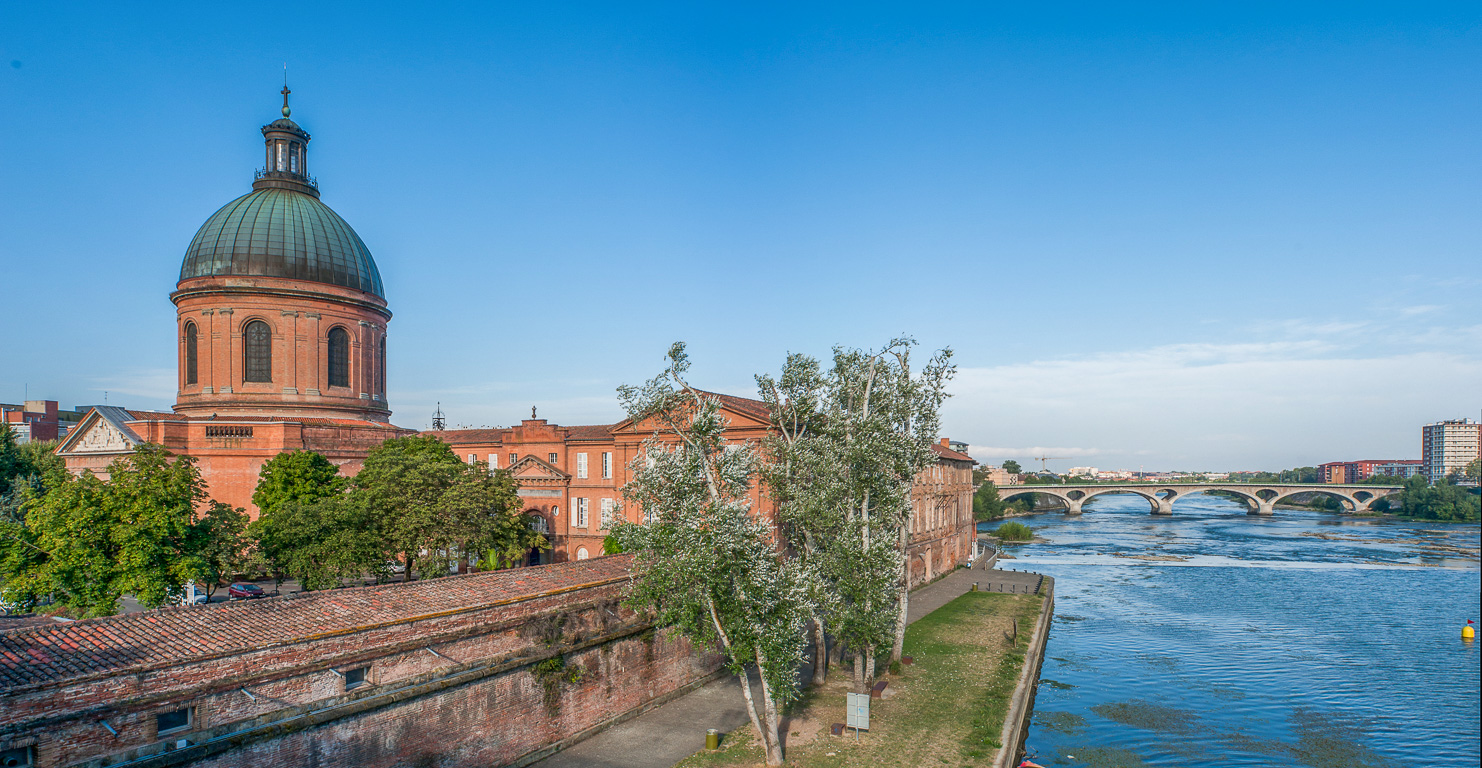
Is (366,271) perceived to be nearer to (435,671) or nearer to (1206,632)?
(435,671)

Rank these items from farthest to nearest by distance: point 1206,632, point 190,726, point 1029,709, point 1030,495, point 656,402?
point 1030,495 < point 1206,632 < point 1029,709 < point 656,402 < point 190,726

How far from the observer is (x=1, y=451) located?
44281 millimetres

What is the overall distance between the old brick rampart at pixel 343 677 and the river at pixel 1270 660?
13422mm

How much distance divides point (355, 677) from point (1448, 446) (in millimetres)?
17866

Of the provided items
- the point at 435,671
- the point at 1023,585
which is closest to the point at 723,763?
the point at 435,671

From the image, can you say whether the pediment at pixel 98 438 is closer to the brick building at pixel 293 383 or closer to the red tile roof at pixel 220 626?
the brick building at pixel 293 383

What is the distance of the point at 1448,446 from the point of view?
9117 millimetres

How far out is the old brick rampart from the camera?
12867 millimetres

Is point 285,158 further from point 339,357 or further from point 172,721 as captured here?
point 172,721

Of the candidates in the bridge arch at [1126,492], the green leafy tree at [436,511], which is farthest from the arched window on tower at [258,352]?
the bridge arch at [1126,492]

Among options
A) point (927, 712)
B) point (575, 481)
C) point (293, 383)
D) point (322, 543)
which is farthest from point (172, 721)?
point (293, 383)

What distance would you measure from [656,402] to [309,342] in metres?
32.7

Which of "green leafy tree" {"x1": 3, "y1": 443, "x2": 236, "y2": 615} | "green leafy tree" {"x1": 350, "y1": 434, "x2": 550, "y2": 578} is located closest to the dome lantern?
"green leafy tree" {"x1": 350, "y1": 434, "x2": 550, "y2": 578}

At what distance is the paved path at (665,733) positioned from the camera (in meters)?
19.8
